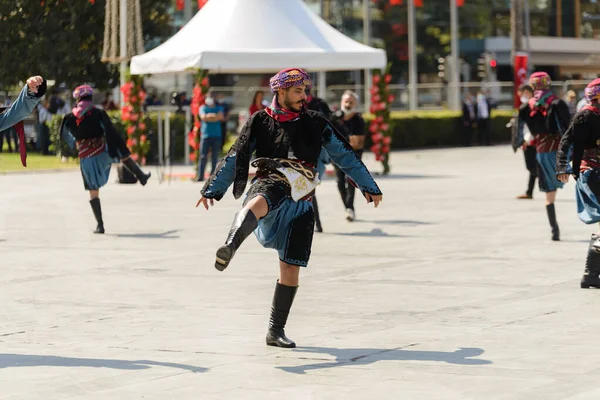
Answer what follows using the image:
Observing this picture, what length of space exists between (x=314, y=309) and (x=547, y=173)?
18.5 ft

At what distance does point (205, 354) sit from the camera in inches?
330

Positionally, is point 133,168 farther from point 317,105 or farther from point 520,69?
point 520,69

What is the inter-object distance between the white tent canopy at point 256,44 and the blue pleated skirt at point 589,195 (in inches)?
553

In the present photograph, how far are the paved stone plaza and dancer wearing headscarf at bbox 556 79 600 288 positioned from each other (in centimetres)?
71

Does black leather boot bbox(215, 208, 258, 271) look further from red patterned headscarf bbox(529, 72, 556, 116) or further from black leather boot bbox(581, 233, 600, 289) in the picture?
red patterned headscarf bbox(529, 72, 556, 116)

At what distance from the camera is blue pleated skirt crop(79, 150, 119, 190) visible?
16484 mm

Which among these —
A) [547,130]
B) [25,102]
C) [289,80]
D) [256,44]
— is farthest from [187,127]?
[289,80]

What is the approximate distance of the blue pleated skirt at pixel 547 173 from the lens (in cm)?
1512

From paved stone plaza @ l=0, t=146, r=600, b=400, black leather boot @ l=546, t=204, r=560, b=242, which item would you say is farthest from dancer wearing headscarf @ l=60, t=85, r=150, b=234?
black leather boot @ l=546, t=204, r=560, b=242

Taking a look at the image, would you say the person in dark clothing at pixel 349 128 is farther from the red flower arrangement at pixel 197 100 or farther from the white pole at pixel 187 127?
the white pole at pixel 187 127

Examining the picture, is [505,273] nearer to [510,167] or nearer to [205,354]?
[205,354]

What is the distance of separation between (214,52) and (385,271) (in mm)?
13144

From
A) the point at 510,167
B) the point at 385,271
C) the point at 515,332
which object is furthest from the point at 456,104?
the point at 515,332

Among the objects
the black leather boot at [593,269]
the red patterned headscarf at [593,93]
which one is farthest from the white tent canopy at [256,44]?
the black leather boot at [593,269]
